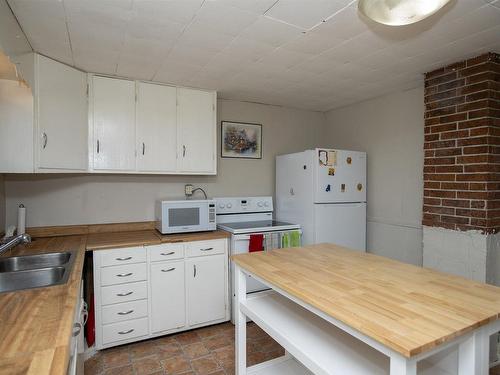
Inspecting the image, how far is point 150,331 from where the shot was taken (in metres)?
2.51

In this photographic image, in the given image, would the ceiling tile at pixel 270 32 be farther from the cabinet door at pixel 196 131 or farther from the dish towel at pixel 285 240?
the dish towel at pixel 285 240

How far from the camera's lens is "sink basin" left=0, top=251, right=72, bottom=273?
1906 mm

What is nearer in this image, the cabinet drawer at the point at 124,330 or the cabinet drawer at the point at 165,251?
the cabinet drawer at the point at 124,330

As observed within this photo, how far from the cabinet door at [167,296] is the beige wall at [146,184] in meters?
0.73

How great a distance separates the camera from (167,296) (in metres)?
2.57

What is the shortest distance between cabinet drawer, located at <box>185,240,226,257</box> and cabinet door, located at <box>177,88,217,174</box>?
0.73 meters

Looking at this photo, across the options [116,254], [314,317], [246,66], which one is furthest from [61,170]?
[314,317]

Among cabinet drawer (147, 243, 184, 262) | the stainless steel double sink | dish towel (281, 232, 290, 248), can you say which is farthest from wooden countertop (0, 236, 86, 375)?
dish towel (281, 232, 290, 248)

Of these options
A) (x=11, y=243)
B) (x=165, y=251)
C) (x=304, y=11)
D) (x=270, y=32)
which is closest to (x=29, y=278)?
(x=11, y=243)

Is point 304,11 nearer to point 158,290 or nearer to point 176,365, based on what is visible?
point 158,290

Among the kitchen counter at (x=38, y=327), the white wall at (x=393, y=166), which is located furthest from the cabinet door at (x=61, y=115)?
the white wall at (x=393, y=166)

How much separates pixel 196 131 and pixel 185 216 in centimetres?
86

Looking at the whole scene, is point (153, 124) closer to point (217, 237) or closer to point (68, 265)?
point (217, 237)

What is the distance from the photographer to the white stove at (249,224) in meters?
2.81
